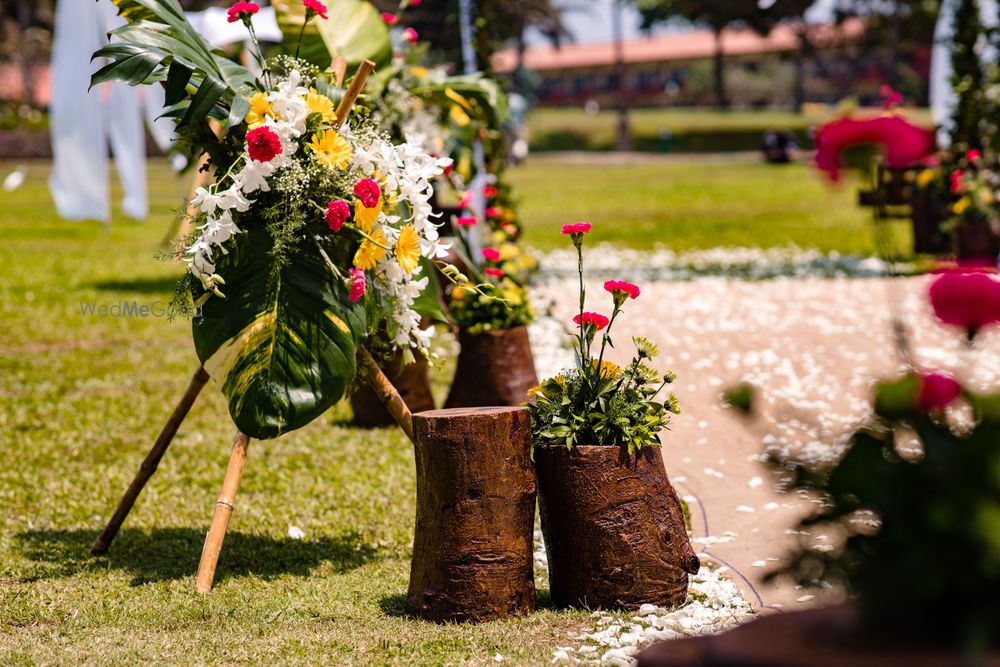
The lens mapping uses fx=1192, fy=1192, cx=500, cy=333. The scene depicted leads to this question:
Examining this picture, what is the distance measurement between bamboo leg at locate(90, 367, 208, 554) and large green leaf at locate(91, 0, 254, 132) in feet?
3.56

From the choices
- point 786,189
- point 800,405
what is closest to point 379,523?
point 800,405

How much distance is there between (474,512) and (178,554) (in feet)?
5.85

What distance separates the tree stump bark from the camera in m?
3.94

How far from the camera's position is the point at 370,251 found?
450 centimetres

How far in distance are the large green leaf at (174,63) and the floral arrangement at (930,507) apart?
2.97 meters

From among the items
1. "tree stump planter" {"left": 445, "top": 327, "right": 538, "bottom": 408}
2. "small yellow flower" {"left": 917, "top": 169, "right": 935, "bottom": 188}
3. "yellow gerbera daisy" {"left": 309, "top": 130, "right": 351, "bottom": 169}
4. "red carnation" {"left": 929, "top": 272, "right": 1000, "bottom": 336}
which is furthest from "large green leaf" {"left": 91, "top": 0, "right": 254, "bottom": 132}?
Result: "small yellow flower" {"left": 917, "top": 169, "right": 935, "bottom": 188}

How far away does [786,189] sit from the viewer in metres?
27.4

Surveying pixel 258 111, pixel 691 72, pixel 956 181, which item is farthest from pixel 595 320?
pixel 691 72

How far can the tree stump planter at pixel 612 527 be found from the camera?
4.03m

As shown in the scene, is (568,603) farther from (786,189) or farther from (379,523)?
(786,189)

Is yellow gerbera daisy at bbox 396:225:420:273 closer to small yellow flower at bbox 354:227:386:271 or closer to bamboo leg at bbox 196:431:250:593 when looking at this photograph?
small yellow flower at bbox 354:227:386:271

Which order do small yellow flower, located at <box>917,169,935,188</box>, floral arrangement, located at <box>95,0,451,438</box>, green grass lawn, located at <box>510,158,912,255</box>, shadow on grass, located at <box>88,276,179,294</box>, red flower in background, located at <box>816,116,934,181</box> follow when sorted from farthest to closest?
green grass lawn, located at <box>510,158,912,255</box>
small yellow flower, located at <box>917,169,935,188</box>
shadow on grass, located at <box>88,276,179,294</box>
floral arrangement, located at <box>95,0,451,438</box>
red flower in background, located at <box>816,116,934,181</box>

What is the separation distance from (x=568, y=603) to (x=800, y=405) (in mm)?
4035

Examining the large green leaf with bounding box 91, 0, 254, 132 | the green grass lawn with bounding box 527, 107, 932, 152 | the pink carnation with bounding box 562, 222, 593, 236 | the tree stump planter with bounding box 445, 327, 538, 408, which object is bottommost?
the tree stump planter with bounding box 445, 327, 538, 408
